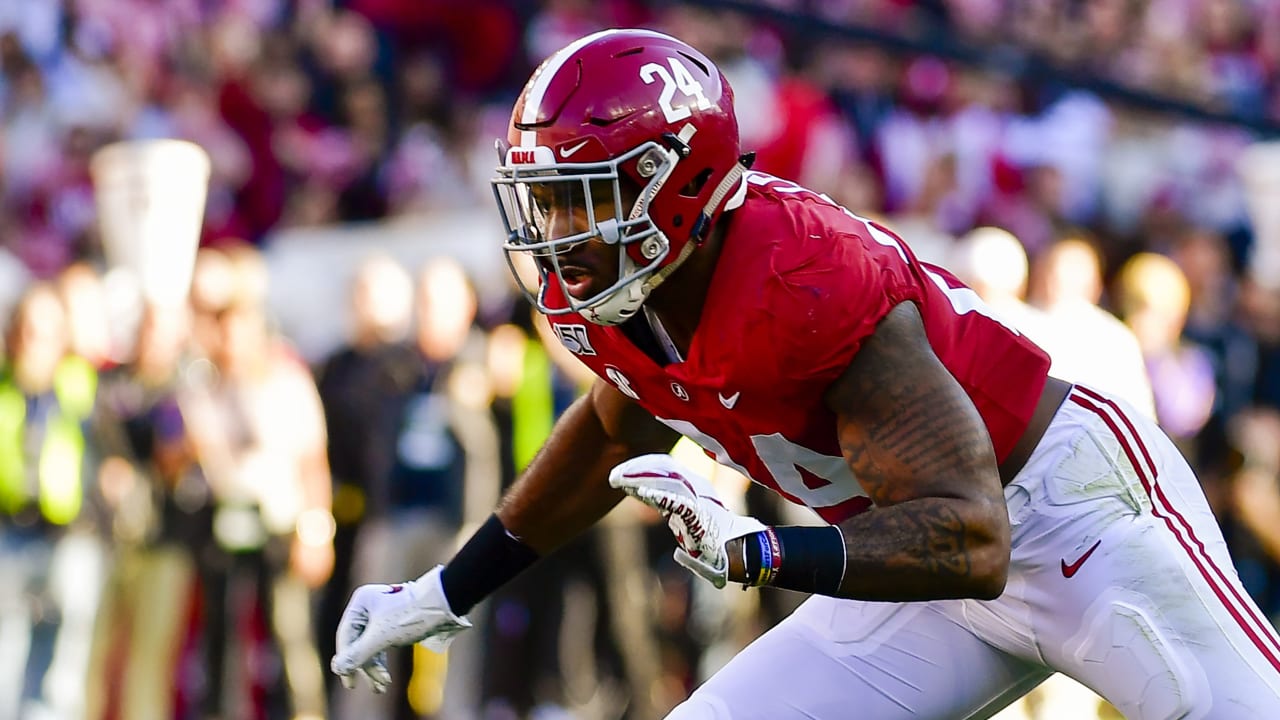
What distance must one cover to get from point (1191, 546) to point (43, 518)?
5414mm

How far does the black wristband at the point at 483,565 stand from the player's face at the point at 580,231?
0.73 metres

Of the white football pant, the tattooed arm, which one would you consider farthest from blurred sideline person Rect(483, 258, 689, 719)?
the tattooed arm

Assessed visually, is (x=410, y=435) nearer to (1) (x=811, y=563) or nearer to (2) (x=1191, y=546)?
(2) (x=1191, y=546)

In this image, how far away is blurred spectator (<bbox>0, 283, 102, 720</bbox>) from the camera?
7.34 meters

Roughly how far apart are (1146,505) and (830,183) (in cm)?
555

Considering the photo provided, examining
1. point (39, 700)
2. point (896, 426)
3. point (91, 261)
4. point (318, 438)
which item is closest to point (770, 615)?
point (318, 438)

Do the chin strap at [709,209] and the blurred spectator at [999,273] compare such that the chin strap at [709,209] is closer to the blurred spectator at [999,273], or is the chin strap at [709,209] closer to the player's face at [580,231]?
the player's face at [580,231]

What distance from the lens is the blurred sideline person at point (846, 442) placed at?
290cm

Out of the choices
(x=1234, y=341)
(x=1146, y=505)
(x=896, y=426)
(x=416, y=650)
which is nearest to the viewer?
(x=896, y=426)

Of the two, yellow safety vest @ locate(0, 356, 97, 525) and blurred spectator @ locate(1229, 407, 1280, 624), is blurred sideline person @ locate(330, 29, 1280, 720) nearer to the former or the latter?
yellow safety vest @ locate(0, 356, 97, 525)

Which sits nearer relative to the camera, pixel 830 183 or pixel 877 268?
pixel 877 268

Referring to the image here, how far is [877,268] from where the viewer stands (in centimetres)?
309

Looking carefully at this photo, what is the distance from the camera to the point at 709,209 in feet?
10.5

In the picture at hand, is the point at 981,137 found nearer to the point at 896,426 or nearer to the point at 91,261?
the point at 91,261
